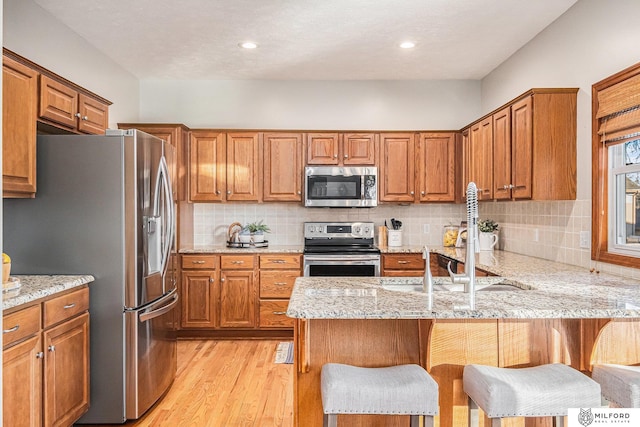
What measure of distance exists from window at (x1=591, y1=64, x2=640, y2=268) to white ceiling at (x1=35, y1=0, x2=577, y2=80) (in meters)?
0.85

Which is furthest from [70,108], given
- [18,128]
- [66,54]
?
[66,54]

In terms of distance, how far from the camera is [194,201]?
476cm

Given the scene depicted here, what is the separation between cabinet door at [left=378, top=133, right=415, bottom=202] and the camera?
482 centimetres

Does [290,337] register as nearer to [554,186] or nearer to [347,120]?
[347,120]

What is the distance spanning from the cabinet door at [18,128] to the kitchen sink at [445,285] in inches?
78.9

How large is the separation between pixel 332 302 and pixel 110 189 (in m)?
1.59

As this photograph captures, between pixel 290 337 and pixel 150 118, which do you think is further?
pixel 150 118

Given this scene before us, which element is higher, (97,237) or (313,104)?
(313,104)

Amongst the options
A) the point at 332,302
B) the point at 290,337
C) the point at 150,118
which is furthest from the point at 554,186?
the point at 150,118

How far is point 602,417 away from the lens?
1.70m

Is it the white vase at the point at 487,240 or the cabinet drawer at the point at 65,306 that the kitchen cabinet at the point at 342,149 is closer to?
the white vase at the point at 487,240

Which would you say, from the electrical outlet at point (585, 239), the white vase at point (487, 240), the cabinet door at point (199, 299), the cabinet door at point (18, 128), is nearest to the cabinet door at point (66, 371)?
the cabinet door at point (18, 128)

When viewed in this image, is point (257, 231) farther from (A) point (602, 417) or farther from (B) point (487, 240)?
(A) point (602, 417)

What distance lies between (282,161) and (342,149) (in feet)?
2.09
